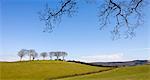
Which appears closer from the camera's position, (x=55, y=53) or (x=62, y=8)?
(x=62, y=8)

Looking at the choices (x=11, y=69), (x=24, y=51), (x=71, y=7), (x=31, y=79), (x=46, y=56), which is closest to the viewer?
(x=71, y=7)

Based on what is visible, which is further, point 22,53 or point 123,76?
point 22,53

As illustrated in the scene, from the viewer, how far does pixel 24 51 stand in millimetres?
139875

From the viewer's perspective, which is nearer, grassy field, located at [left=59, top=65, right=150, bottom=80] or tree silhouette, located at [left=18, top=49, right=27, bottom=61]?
grassy field, located at [left=59, top=65, right=150, bottom=80]

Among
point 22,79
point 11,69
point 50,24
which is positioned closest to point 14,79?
point 22,79

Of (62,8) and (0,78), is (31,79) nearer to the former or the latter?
(0,78)

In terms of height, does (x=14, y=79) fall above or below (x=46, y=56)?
below

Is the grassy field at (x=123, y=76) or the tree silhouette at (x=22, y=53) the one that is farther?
the tree silhouette at (x=22, y=53)

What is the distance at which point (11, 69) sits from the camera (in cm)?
8050

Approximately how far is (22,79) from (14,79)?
155 centimetres

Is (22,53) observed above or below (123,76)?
above

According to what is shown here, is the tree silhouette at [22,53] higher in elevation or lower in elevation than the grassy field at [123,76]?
higher

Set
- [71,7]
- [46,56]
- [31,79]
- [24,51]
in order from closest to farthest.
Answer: [71,7] → [31,79] → [24,51] → [46,56]

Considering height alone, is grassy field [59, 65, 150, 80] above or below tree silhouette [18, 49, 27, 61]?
below
